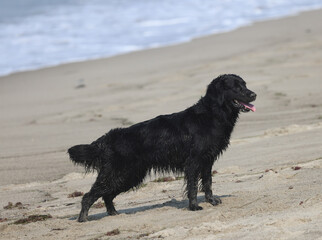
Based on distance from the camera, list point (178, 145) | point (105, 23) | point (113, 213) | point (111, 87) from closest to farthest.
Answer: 1. point (178, 145)
2. point (113, 213)
3. point (111, 87)
4. point (105, 23)

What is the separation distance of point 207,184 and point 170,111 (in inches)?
216

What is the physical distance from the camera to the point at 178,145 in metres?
6.89

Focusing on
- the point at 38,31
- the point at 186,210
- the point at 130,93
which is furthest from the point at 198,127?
the point at 38,31

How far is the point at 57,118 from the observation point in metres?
13.0

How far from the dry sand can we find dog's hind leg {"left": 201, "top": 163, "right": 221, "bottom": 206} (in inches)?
3.6

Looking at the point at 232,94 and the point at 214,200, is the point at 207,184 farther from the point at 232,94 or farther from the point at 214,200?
the point at 232,94

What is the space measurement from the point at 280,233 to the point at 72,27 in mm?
21711

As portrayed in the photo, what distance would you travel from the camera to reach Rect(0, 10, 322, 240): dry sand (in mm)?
6277

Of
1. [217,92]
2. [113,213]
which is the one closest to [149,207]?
[113,213]

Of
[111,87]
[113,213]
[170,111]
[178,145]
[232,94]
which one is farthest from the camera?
[111,87]

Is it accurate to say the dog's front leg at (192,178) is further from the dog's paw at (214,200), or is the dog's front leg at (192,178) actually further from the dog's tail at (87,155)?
the dog's tail at (87,155)

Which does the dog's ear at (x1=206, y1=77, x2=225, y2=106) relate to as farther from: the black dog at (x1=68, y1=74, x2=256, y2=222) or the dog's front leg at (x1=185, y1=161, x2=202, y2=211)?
the dog's front leg at (x1=185, y1=161, x2=202, y2=211)

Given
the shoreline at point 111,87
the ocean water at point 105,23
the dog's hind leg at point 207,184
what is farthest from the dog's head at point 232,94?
the ocean water at point 105,23

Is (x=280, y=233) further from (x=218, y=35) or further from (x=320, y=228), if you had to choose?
(x=218, y=35)
